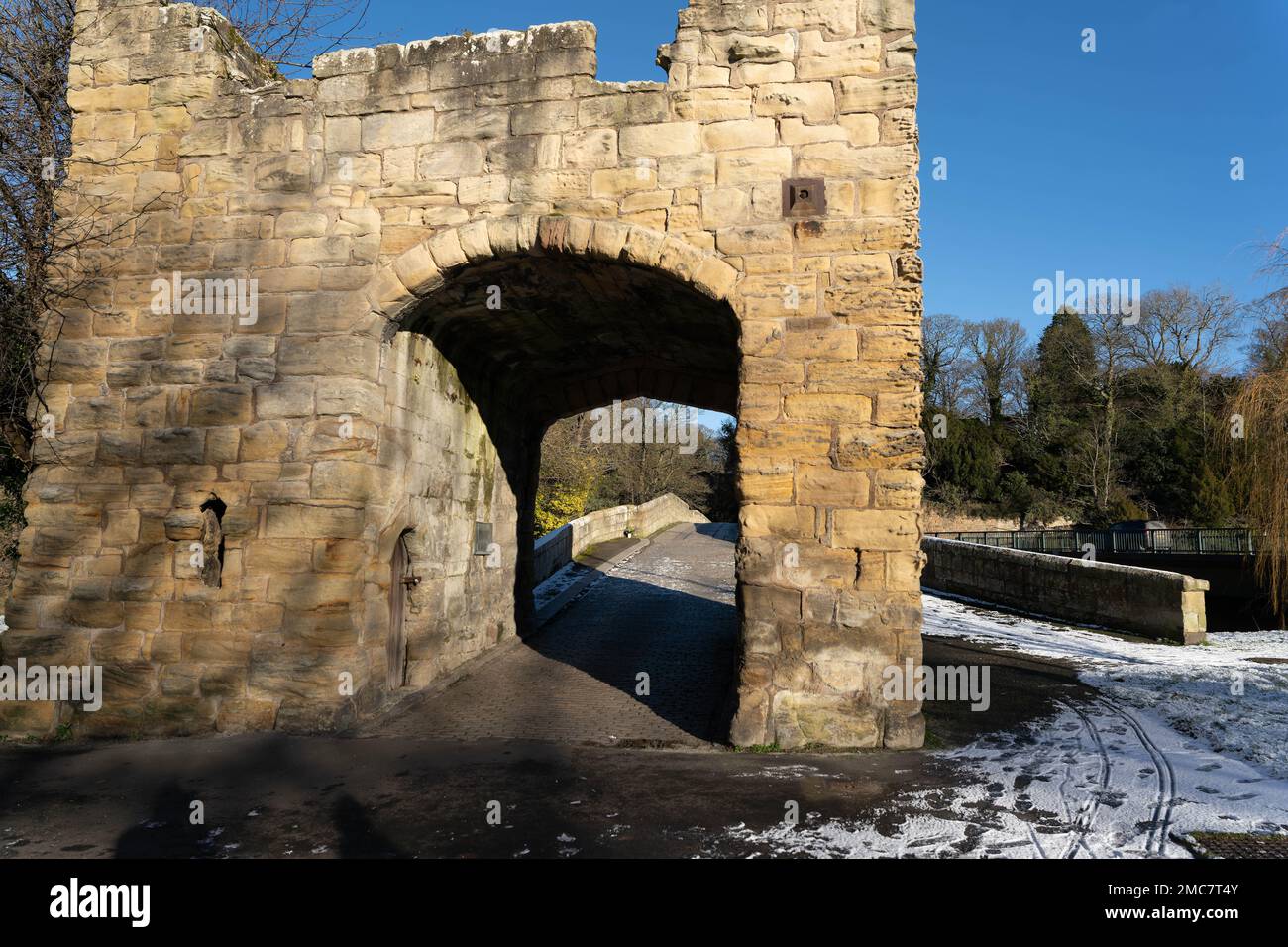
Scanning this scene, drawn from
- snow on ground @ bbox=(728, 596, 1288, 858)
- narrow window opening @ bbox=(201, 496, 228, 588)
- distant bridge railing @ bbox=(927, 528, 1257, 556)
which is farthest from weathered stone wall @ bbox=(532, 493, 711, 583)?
distant bridge railing @ bbox=(927, 528, 1257, 556)

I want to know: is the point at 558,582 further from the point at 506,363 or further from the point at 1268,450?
the point at 1268,450

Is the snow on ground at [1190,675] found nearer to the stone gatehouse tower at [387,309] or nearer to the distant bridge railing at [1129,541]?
the stone gatehouse tower at [387,309]

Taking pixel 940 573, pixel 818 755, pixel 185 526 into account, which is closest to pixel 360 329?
pixel 185 526

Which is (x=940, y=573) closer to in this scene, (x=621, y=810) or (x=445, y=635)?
(x=445, y=635)

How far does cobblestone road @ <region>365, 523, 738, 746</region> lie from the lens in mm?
5531

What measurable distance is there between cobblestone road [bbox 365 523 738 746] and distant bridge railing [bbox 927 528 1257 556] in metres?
8.76

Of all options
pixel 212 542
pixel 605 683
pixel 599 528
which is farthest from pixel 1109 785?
pixel 599 528

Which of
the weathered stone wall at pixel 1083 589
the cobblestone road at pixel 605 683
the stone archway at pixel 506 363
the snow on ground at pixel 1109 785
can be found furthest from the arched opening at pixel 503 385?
the weathered stone wall at pixel 1083 589

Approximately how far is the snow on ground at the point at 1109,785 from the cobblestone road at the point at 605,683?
5.51 ft

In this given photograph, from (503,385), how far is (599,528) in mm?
12538

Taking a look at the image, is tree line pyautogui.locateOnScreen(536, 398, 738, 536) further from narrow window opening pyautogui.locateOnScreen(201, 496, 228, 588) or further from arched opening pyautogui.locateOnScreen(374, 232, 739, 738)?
narrow window opening pyautogui.locateOnScreen(201, 496, 228, 588)

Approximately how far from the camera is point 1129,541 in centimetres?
1992

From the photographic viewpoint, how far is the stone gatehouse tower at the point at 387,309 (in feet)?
16.7
